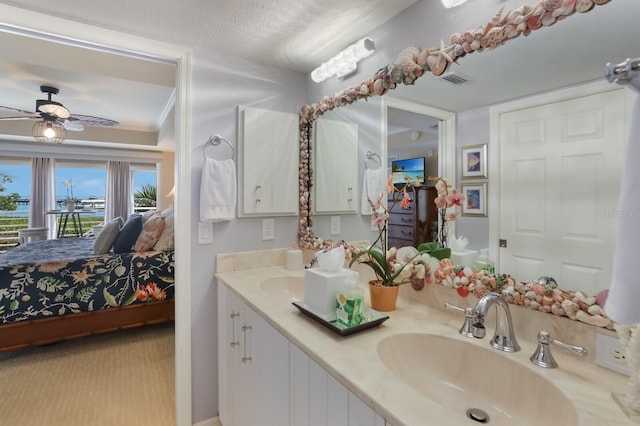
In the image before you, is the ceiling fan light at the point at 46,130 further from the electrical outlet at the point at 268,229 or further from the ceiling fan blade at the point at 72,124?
the electrical outlet at the point at 268,229

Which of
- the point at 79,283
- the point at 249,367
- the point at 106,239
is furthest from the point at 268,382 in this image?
the point at 106,239

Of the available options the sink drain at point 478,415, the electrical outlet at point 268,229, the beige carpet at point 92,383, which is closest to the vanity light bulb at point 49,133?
the beige carpet at point 92,383

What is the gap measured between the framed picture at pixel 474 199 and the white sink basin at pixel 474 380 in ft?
1.54

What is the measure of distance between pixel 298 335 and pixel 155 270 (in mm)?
2393

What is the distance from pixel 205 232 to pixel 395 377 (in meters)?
1.35

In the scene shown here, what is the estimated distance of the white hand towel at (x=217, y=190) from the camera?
171cm

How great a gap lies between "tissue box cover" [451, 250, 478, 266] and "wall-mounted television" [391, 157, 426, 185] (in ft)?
1.07

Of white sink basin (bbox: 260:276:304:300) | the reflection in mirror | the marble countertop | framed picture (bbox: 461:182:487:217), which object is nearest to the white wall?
white sink basin (bbox: 260:276:304:300)

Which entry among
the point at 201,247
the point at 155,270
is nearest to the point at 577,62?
the point at 201,247

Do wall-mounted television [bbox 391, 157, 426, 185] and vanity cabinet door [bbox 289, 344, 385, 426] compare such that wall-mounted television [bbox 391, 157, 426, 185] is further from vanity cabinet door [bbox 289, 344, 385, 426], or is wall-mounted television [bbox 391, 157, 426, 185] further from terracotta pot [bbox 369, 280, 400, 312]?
vanity cabinet door [bbox 289, 344, 385, 426]

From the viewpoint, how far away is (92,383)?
7.41 ft

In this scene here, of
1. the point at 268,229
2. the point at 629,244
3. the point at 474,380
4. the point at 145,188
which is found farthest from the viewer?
the point at 145,188

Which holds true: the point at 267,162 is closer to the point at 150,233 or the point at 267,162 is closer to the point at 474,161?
the point at 474,161

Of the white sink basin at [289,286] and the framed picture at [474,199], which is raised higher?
the framed picture at [474,199]
